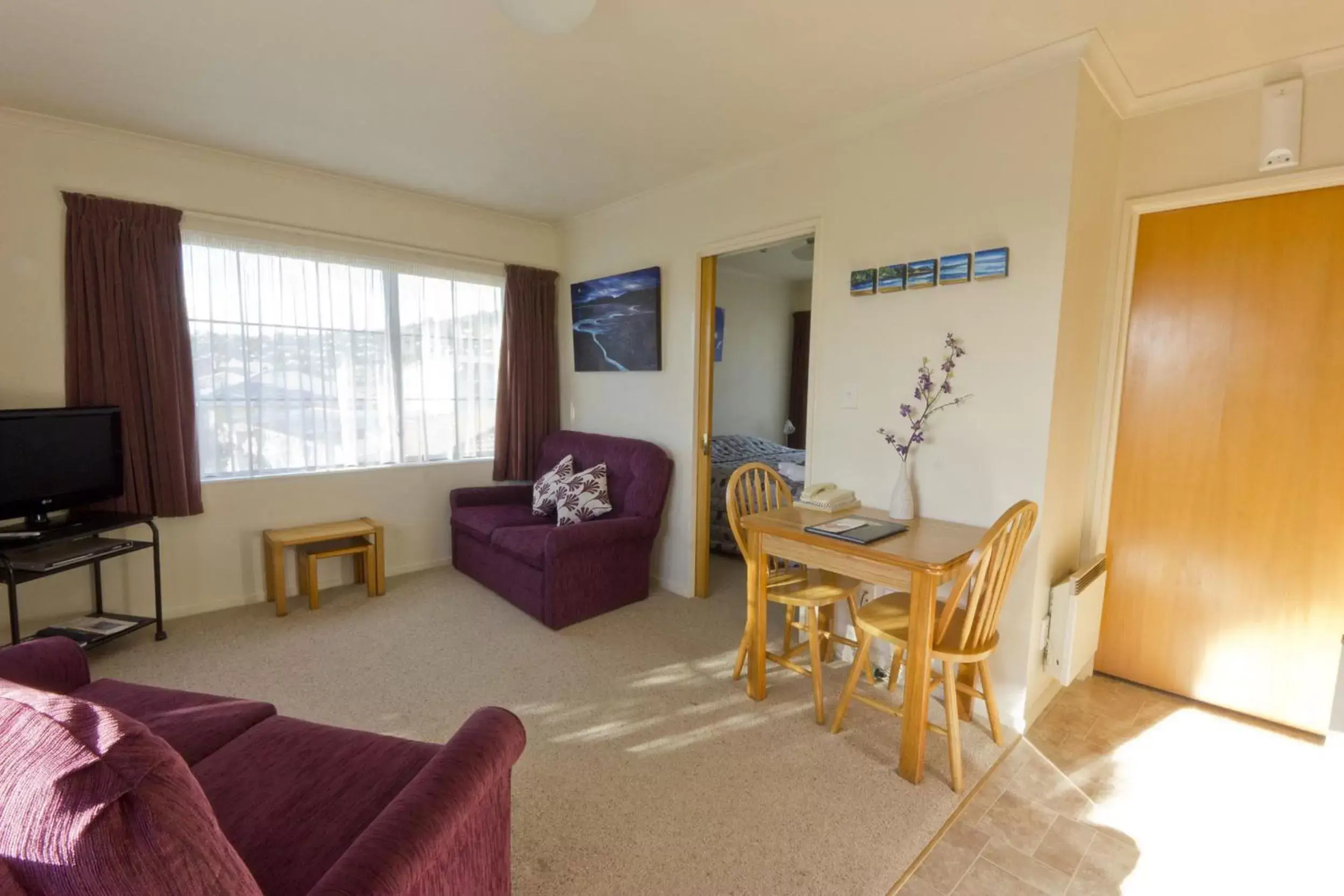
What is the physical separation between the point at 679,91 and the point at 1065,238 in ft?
5.27

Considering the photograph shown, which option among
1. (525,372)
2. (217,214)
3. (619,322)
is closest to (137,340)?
(217,214)

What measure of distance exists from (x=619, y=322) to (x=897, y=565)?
264 centimetres

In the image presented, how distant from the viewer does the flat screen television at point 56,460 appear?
104 inches

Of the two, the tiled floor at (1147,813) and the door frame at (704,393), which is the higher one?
the door frame at (704,393)

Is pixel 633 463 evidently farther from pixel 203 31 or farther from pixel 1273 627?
pixel 1273 627

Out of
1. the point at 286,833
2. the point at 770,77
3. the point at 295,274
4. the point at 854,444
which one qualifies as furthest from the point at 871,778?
the point at 295,274

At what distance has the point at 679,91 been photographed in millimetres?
2504

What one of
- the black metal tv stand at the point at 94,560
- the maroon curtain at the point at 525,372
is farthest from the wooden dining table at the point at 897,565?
the black metal tv stand at the point at 94,560

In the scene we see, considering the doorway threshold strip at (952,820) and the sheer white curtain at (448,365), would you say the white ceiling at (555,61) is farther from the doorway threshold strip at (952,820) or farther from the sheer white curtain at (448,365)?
the doorway threshold strip at (952,820)

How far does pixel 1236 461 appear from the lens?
2426 mm

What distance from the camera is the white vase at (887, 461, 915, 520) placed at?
2.52 meters

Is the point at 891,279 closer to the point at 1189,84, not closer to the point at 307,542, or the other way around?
the point at 1189,84

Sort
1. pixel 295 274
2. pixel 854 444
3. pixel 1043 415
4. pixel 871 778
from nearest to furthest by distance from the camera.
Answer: pixel 871 778 < pixel 1043 415 < pixel 854 444 < pixel 295 274

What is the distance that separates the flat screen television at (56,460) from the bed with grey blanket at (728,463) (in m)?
3.10
